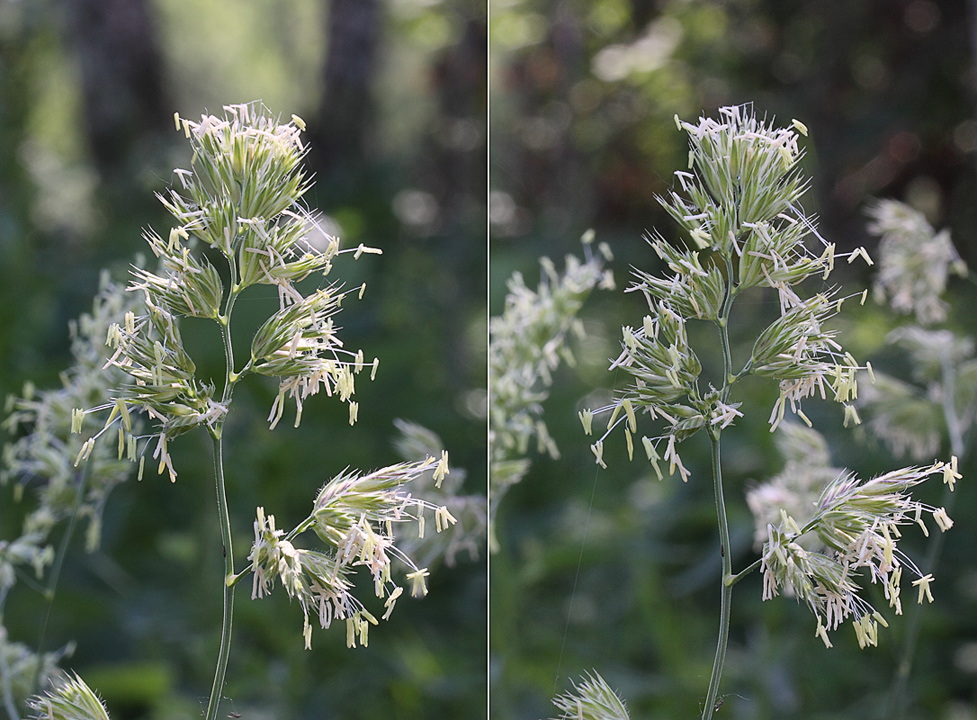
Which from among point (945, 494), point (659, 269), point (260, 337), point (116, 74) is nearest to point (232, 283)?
point (260, 337)

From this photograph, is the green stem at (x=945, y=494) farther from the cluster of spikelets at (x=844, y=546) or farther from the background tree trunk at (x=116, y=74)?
the background tree trunk at (x=116, y=74)

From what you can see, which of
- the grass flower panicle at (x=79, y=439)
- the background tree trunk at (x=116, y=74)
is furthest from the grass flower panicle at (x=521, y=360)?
the background tree trunk at (x=116, y=74)

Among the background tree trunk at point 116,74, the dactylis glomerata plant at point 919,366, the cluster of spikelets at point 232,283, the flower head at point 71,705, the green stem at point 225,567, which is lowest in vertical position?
the flower head at point 71,705

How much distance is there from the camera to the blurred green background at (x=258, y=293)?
545 millimetres

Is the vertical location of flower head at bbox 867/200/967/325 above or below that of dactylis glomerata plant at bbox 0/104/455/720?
above

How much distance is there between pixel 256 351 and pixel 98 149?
51.1 inches

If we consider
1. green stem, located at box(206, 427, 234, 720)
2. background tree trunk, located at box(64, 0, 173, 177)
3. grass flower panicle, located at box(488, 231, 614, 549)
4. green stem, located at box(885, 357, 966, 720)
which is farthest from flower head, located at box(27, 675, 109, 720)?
background tree trunk, located at box(64, 0, 173, 177)

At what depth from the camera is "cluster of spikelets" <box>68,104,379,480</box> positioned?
0.21 metres

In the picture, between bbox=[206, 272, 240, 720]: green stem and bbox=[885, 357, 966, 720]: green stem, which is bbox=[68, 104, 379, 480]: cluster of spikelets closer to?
bbox=[206, 272, 240, 720]: green stem

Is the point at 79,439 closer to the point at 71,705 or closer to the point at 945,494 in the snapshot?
the point at 71,705

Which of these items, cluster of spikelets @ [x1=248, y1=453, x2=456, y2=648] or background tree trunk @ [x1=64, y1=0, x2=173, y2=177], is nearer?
cluster of spikelets @ [x1=248, y1=453, x2=456, y2=648]

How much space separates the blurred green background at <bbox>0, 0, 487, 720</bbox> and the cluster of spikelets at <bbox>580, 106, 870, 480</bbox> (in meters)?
0.13

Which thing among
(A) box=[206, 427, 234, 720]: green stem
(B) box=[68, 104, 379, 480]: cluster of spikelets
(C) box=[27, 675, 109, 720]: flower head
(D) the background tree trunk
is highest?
(D) the background tree trunk

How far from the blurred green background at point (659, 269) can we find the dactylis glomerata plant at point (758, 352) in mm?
26
